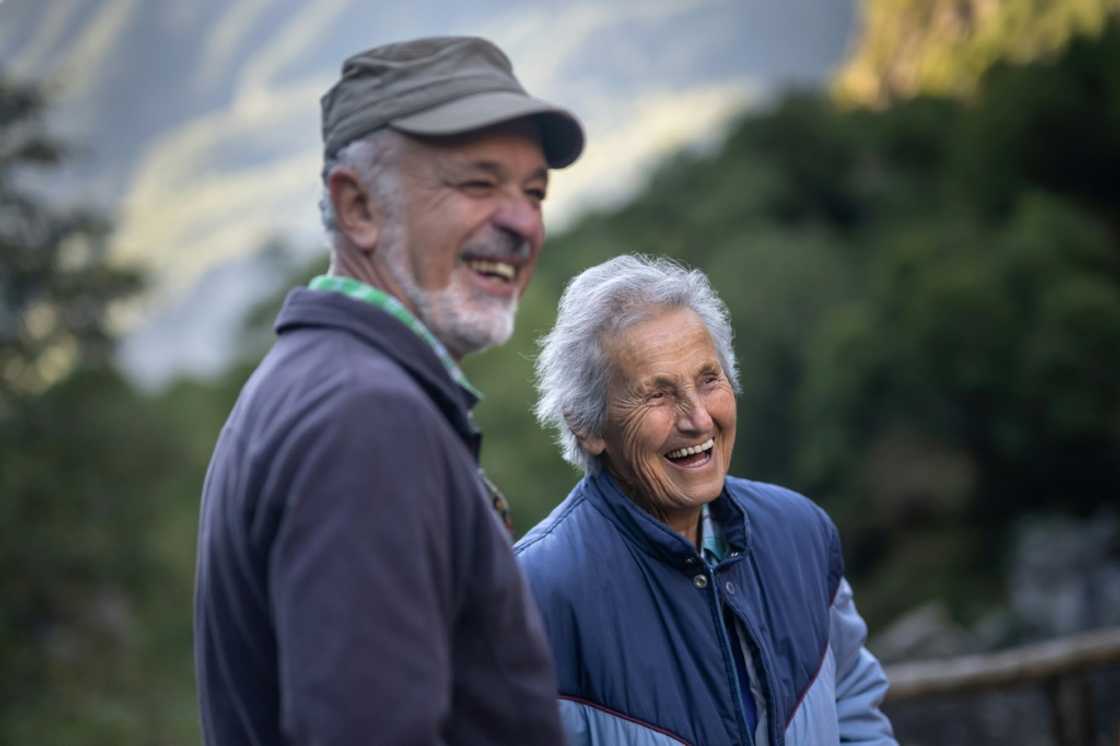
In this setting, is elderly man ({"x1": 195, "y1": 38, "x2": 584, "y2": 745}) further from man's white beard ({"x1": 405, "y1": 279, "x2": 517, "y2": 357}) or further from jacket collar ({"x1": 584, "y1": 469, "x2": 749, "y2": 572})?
→ jacket collar ({"x1": 584, "y1": 469, "x2": 749, "y2": 572})

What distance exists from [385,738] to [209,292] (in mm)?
68065

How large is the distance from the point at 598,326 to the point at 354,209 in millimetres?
862

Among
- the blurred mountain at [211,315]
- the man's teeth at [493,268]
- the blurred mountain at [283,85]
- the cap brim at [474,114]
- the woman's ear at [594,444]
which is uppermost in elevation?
the blurred mountain at [283,85]

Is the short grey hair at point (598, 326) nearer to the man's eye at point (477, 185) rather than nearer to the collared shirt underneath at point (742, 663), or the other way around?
the collared shirt underneath at point (742, 663)

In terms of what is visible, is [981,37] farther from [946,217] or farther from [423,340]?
[423,340]

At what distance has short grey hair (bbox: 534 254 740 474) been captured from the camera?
236 cm

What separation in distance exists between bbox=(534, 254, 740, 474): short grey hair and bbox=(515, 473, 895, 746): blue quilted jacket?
13 cm

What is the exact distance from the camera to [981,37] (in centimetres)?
3881

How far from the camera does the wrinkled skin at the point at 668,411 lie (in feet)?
7.61

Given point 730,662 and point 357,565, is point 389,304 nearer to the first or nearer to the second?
point 357,565

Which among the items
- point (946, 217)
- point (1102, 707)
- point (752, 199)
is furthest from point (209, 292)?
point (1102, 707)

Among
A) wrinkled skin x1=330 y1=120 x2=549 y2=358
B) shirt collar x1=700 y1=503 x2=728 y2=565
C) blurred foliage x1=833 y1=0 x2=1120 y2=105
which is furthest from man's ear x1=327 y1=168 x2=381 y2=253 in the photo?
blurred foliage x1=833 y1=0 x2=1120 y2=105

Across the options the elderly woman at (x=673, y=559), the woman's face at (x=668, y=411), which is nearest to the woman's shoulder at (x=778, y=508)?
the elderly woman at (x=673, y=559)

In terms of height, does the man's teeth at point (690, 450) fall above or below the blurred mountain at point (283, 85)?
below
